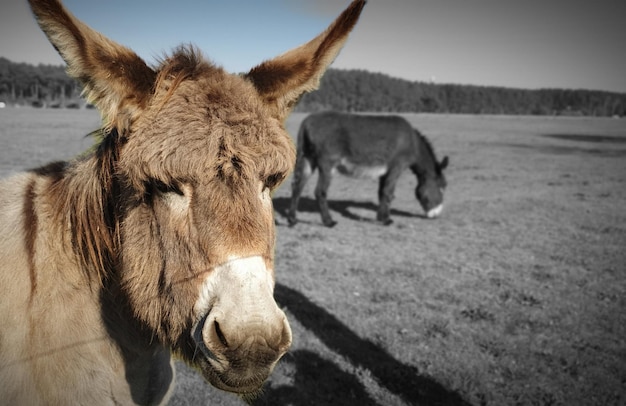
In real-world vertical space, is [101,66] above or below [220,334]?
above

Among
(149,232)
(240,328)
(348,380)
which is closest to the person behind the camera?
(240,328)

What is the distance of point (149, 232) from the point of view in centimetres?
170

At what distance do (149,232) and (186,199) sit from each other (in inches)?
10.3

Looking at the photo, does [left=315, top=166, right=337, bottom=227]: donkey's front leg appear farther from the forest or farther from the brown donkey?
the forest

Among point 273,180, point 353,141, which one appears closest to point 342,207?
point 353,141

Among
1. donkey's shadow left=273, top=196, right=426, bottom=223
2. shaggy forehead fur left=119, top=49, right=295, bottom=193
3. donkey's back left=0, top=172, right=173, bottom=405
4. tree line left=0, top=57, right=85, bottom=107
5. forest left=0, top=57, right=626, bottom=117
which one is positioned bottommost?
donkey's shadow left=273, top=196, right=426, bottom=223


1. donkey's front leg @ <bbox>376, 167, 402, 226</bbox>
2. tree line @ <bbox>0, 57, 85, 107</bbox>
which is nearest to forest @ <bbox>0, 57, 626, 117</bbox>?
tree line @ <bbox>0, 57, 85, 107</bbox>

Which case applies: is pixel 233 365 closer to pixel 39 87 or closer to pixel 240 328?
pixel 240 328

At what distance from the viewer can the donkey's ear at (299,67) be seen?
1962 mm

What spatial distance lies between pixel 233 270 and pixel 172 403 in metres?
3.20

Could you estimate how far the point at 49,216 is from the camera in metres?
2.00

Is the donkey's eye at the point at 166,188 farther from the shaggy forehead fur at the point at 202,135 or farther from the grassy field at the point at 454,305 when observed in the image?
the grassy field at the point at 454,305

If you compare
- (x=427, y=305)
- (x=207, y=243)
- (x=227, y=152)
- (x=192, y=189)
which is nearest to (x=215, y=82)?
(x=227, y=152)

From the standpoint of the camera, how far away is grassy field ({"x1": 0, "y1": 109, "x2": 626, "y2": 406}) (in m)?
4.14
